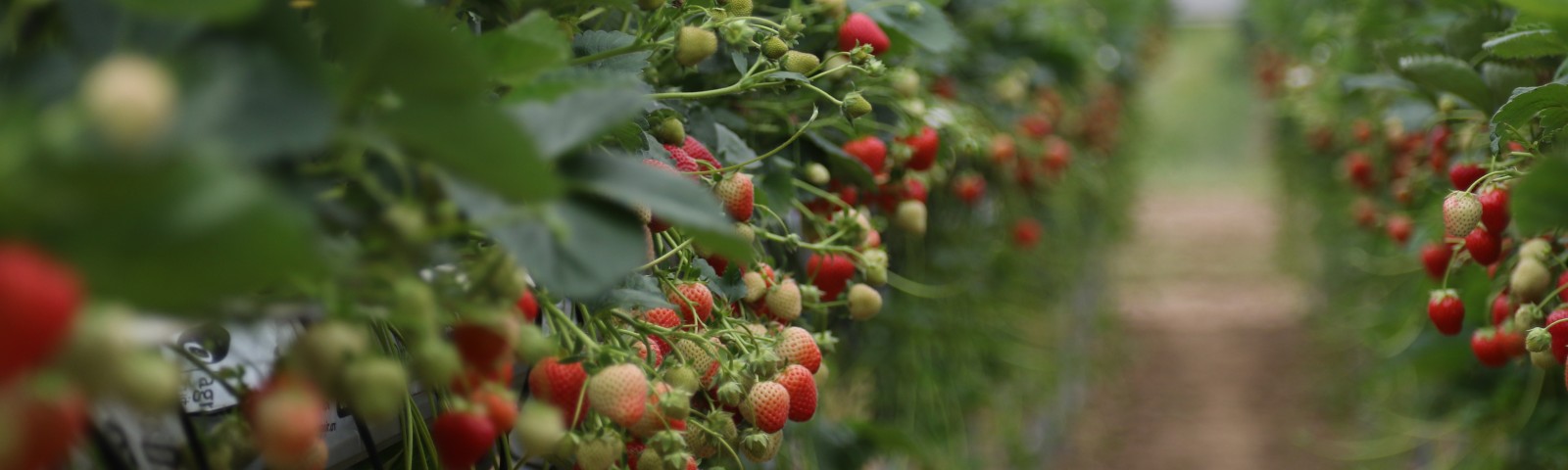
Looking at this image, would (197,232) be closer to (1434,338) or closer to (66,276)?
(66,276)

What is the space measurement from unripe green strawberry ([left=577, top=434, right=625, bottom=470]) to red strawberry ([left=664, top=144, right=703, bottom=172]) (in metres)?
0.26

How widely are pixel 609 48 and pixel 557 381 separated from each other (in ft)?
0.76

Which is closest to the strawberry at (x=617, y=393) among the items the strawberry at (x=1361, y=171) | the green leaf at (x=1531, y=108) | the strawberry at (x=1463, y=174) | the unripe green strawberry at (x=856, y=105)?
the unripe green strawberry at (x=856, y=105)

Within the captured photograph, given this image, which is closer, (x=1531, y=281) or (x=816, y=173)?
(x=1531, y=281)

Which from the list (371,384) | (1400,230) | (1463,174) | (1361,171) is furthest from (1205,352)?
(371,384)

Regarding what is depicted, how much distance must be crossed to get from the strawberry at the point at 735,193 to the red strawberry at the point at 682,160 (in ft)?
0.09

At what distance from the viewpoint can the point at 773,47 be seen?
34.3 inches

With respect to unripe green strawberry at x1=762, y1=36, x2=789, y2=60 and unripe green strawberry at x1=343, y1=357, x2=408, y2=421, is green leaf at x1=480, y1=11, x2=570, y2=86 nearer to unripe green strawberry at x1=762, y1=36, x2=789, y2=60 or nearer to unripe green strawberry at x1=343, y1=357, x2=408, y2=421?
unripe green strawberry at x1=343, y1=357, x2=408, y2=421

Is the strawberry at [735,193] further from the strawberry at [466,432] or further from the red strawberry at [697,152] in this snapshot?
the strawberry at [466,432]

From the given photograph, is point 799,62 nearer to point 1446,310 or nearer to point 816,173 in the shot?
point 816,173

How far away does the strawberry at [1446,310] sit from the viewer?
1176 mm

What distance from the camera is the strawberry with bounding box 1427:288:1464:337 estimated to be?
1176mm

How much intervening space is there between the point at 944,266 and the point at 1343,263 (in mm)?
2608

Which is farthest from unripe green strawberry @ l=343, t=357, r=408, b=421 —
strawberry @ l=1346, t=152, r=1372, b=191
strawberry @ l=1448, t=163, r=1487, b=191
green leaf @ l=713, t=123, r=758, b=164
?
strawberry @ l=1346, t=152, r=1372, b=191
